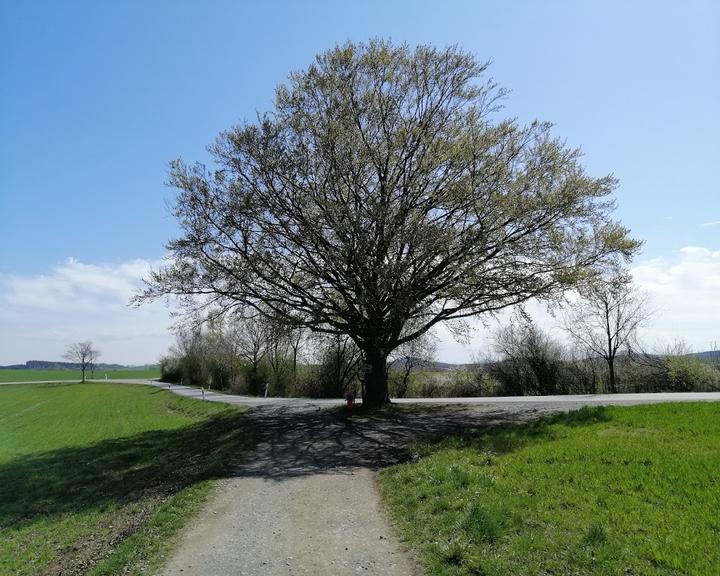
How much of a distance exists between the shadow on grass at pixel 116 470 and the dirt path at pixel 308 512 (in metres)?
1.47

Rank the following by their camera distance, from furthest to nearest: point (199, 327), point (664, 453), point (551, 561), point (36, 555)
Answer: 1. point (199, 327)
2. point (36, 555)
3. point (664, 453)
4. point (551, 561)

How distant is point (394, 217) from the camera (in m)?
17.3

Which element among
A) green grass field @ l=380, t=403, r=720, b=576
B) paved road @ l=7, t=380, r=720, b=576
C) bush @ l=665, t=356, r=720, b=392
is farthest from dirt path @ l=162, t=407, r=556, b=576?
bush @ l=665, t=356, r=720, b=392

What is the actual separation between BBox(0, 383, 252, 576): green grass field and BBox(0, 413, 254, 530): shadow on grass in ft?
0.16

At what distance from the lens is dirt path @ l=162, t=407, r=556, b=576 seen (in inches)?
255

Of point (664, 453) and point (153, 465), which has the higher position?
point (664, 453)

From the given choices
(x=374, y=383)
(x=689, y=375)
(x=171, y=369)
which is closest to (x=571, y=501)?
(x=374, y=383)

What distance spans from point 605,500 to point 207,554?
18.3ft

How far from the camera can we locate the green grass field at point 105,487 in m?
8.72

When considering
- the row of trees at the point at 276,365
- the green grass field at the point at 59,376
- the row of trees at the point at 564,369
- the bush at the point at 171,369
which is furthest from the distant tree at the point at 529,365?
the green grass field at the point at 59,376

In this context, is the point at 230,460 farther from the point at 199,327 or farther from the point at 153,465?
the point at 199,327

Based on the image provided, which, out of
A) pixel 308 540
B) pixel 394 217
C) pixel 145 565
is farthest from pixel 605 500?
pixel 394 217

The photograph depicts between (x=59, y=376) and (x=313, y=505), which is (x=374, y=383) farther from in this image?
(x=59, y=376)

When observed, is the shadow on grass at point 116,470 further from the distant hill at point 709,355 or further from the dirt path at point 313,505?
the distant hill at point 709,355
